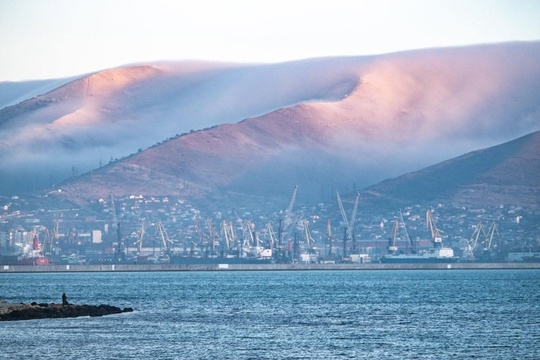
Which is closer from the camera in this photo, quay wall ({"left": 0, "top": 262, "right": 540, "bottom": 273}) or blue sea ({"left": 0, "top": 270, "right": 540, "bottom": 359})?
blue sea ({"left": 0, "top": 270, "right": 540, "bottom": 359})

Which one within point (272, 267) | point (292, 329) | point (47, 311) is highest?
point (272, 267)

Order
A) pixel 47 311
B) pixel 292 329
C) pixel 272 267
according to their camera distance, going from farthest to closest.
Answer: pixel 272 267
pixel 47 311
pixel 292 329

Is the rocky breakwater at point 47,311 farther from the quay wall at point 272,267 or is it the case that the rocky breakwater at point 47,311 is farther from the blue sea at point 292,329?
the quay wall at point 272,267

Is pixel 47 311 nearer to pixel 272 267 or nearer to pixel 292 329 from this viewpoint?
pixel 292 329

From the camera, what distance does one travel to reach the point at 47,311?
63.6 m

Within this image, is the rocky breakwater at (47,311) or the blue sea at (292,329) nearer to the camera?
the blue sea at (292,329)

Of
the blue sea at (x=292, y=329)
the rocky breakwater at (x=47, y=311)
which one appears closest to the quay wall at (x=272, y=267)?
the blue sea at (x=292, y=329)

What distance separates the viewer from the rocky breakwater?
62225 mm

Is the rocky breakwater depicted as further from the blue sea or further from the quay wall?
the quay wall

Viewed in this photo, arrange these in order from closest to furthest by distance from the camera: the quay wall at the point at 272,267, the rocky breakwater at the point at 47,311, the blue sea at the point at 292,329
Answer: the blue sea at the point at 292,329 → the rocky breakwater at the point at 47,311 → the quay wall at the point at 272,267

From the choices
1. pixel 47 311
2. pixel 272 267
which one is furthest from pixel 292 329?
pixel 272 267

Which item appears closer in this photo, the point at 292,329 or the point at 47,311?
the point at 292,329

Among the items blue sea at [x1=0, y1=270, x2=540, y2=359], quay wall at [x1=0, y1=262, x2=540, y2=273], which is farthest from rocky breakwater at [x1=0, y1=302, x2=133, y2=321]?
quay wall at [x1=0, y1=262, x2=540, y2=273]

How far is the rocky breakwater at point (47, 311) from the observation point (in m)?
62.2
